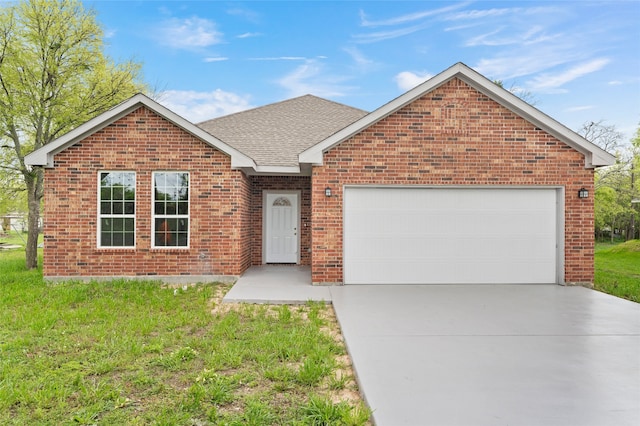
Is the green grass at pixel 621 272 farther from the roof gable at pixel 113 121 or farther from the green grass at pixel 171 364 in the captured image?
the roof gable at pixel 113 121

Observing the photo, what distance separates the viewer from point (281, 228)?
11586 millimetres

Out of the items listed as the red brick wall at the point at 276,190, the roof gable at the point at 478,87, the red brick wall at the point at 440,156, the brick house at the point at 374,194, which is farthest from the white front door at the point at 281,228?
the roof gable at the point at 478,87

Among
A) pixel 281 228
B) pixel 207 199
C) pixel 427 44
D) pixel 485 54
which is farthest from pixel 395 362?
pixel 485 54

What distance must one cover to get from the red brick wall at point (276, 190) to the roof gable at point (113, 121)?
Result: 8.22 ft

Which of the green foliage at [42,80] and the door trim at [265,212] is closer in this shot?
the green foliage at [42,80]

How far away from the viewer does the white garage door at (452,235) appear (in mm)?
8641

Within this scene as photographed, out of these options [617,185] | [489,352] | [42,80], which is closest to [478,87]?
[489,352]

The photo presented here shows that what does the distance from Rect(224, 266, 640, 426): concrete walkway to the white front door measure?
3611 millimetres

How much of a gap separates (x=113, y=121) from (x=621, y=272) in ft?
50.7

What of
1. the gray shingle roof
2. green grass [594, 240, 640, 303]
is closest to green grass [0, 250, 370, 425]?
the gray shingle roof

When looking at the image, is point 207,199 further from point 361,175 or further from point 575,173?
point 575,173

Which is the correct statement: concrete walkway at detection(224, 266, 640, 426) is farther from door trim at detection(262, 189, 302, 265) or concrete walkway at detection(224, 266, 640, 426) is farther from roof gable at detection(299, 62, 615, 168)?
→ door trim at detection(262, 189, 302, 265)

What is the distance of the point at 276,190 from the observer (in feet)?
37.6

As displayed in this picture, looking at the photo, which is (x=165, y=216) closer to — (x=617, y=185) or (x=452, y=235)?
(x=452, y=235)
